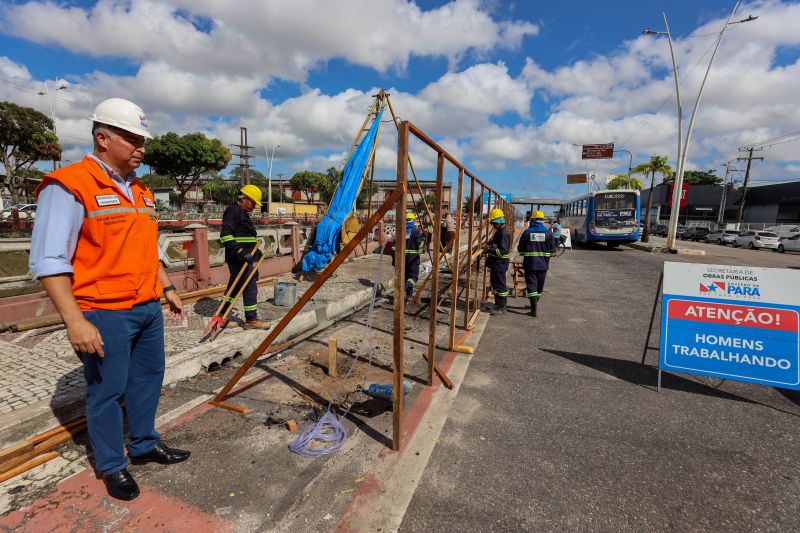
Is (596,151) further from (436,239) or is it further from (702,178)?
(436,239)

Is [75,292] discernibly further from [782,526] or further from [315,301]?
[315,301]

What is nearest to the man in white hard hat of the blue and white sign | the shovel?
the shovel

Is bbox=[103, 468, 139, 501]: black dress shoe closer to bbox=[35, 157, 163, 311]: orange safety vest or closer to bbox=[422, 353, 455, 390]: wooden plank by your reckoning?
bbox=[35, 157, 163, 311]: orange safety vest

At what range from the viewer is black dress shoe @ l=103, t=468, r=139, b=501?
2248mm

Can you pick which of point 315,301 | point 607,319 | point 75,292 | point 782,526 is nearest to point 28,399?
point 75,292

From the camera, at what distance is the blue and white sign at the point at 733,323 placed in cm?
372

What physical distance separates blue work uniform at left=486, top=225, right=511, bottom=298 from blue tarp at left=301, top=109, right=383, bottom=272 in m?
4.01

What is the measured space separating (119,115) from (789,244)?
116ft

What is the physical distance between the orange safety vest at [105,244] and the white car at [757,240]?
35.4m

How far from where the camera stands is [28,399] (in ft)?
10.6

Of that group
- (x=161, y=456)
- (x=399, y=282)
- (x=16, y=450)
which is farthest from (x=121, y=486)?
(x=399, y=282)

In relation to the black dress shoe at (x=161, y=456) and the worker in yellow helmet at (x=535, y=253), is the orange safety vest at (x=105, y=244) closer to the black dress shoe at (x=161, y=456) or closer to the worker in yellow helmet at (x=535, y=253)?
the black dress shoe at (x=161, y=456)

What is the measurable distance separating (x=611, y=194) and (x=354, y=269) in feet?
54.6

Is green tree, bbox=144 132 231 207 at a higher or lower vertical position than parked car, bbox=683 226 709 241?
higher
